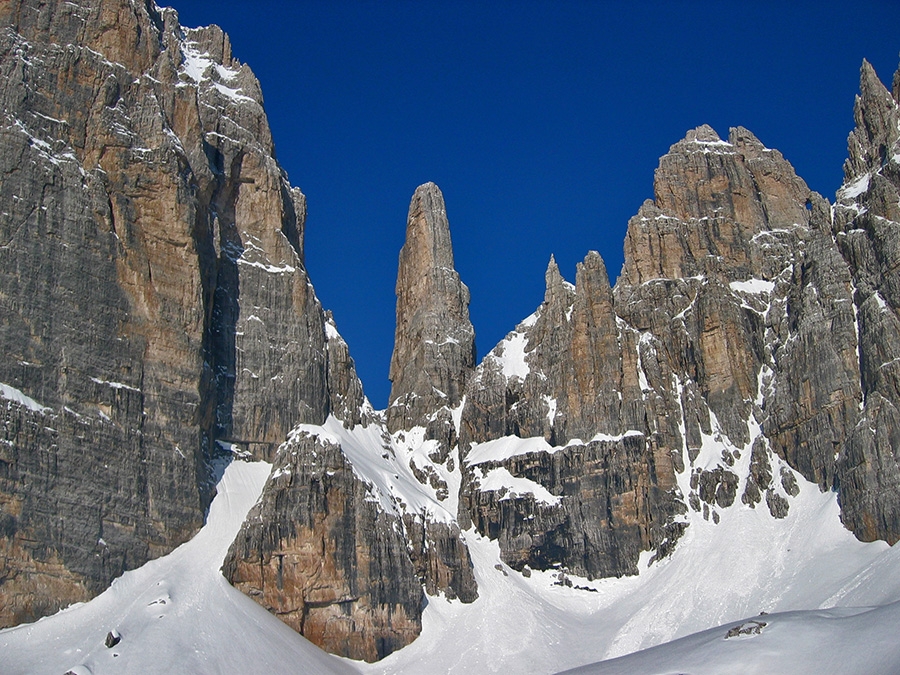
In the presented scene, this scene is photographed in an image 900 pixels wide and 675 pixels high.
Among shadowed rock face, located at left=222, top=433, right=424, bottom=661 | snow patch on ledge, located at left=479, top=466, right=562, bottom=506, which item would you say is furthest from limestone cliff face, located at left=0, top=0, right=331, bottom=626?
snow patch on ledge, located at left=479, top=466, right=562, bottom=506

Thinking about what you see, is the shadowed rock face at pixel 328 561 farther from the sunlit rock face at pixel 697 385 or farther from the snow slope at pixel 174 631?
the sunlit rock face at pixel 697 385

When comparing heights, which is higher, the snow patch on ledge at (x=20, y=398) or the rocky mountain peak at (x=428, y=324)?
the rocky mountain peak at (x=428, y=324)

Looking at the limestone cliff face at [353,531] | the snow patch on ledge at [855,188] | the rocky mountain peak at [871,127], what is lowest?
the limestone cliff face at [353,531]

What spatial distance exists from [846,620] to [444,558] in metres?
56.3

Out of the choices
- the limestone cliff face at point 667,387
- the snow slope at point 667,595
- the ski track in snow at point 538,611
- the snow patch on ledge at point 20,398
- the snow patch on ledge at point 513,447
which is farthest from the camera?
the snow patch on ledge at point 513,447

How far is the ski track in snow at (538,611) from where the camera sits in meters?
75.1

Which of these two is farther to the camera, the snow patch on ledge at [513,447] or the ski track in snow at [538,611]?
the snow patch on ledge at [513,447]

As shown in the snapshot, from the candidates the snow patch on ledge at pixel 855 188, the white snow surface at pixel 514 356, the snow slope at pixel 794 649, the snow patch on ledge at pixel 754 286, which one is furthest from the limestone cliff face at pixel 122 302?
the snow patch on ledge at pixel 855 188

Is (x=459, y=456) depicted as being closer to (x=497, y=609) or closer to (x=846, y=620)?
(x=497, y=609)

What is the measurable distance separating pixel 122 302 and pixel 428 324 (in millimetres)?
58399

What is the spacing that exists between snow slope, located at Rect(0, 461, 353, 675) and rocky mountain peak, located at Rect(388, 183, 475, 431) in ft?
153

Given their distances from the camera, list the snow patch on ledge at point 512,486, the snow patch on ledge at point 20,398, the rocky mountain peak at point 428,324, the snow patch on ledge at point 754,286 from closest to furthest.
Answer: the snow patch on ledge at point 20,398
the snow patch on ledge at point 512,486
the snow patch on ledge at point 754,286
the rocky mountain peak at point 428,324

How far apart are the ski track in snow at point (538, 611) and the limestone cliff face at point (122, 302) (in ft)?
11.9

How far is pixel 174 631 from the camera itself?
8212cm
